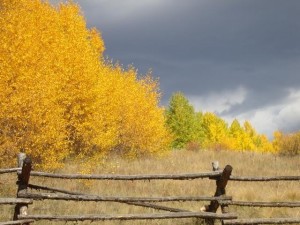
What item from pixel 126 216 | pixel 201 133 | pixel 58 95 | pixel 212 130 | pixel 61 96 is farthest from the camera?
pixel 212 130

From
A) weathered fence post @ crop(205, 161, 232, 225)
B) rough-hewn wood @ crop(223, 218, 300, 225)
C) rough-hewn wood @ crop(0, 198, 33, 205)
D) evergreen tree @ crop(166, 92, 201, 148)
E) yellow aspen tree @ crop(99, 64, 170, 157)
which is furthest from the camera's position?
evergreen tree @ crop(166, 92, 201, 148)

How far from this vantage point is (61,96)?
1844 cm

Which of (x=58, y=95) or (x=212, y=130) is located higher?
(x=212, y=130)

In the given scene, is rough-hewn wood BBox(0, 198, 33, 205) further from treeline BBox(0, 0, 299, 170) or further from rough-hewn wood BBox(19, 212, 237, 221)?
treeline BBox(0, 0, 299, 170)

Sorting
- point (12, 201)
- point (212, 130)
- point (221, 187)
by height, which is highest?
point (212, 130)

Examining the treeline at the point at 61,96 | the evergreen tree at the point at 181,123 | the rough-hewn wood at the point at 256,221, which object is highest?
the evergreen tree at the point at 181,123

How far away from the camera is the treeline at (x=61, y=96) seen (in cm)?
1526

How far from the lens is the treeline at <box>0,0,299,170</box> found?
1526 centimetres

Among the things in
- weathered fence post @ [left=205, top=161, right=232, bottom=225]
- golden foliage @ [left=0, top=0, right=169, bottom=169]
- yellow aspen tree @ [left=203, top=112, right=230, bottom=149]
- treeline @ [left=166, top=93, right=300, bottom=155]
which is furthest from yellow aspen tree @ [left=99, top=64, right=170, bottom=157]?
yellow aspen tree @ [left=203, top=112, right=230, bottom=149]

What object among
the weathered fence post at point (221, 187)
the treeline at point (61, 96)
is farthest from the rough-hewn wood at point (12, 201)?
the treeline at point (61, 96)

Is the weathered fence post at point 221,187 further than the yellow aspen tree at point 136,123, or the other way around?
the yellow aspen tree at point 136,123

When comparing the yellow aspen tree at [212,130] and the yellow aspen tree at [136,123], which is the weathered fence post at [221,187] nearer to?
the yellow aspen tree at [136,123]

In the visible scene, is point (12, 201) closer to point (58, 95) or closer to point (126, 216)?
point (126, 216)

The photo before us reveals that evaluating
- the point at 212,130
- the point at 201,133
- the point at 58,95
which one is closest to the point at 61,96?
the point at 58,95
